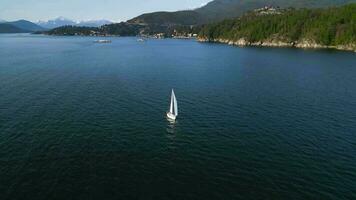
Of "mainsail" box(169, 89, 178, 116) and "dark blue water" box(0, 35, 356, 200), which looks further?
"mainsail" box(169, 89, 178, 116)

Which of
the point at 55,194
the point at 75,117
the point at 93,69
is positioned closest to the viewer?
the point at 55,194

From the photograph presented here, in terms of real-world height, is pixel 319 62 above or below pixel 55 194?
above

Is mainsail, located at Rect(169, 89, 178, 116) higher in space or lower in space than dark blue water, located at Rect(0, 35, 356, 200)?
higher

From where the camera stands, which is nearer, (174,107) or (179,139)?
(179,139)

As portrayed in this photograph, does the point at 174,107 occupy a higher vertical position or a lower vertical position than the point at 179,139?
higher

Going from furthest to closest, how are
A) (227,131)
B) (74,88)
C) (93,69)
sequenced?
(93,69) < (74,88) < (227,131)

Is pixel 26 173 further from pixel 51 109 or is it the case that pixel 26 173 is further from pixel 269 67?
pixel 269 67

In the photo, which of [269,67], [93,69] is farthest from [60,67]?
[269,67]

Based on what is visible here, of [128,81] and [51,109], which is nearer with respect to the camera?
[51,109]
